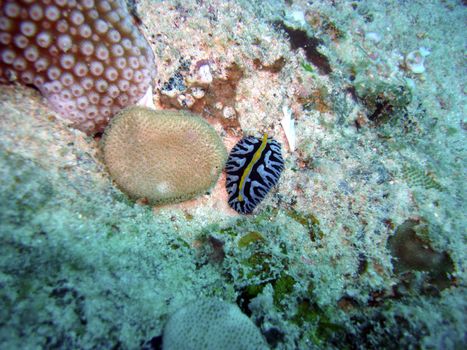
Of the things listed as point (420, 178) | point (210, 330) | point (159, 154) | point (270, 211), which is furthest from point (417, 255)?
point (159, 154)

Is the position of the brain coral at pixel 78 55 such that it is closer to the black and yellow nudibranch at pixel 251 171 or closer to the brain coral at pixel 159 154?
the brain coral at pixel 159 154

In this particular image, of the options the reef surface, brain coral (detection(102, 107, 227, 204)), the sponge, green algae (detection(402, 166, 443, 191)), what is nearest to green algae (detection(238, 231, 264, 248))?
the reef surface

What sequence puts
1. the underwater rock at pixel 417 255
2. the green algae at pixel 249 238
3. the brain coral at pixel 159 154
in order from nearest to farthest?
1. the underwater rock at pixel 417 255
2. the green algae at pixel 249 238
3. the brain coral at pixel 159 154

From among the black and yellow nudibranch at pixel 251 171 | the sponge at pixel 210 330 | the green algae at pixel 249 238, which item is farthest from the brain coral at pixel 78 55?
the sponge at pixel 210 330

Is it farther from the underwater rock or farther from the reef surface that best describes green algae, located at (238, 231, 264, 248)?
the underwater rock

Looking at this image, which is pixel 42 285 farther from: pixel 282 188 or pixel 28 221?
pixel 282 188

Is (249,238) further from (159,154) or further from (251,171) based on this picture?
(159,154)

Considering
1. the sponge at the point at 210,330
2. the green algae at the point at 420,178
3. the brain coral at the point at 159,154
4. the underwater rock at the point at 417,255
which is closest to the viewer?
the sponge at the point at 210,330
